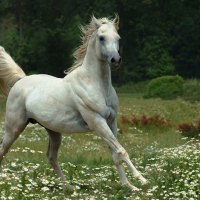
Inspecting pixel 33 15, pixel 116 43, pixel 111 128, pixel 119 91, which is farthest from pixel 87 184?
pixel 33 15

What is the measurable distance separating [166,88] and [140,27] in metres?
26.2

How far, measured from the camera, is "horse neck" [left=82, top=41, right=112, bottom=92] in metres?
10.8

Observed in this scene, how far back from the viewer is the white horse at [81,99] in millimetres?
10484

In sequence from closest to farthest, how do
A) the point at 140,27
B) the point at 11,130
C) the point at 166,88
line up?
the point at 11,130 → the point at 166,88 → the point at 140,27

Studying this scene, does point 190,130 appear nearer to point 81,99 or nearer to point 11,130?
point 11,130

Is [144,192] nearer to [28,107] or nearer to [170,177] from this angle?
[170,177]

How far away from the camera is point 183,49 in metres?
66.6

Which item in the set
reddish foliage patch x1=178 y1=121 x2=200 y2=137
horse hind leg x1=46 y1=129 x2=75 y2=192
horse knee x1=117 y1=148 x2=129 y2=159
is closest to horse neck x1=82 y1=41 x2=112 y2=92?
horse knee x1=117 y1=148 x2=129 y2=159

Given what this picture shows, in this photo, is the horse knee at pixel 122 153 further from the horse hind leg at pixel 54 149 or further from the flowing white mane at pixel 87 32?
the flowing white mane at pixel 87 32

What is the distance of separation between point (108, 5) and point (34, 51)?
13.8 m

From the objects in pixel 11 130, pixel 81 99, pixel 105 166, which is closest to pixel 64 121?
pixel 81 99

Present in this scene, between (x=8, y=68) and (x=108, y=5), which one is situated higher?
(x=8, y=68)

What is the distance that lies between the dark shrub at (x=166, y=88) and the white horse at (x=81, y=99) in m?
29.7

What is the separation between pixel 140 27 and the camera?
6756cm
